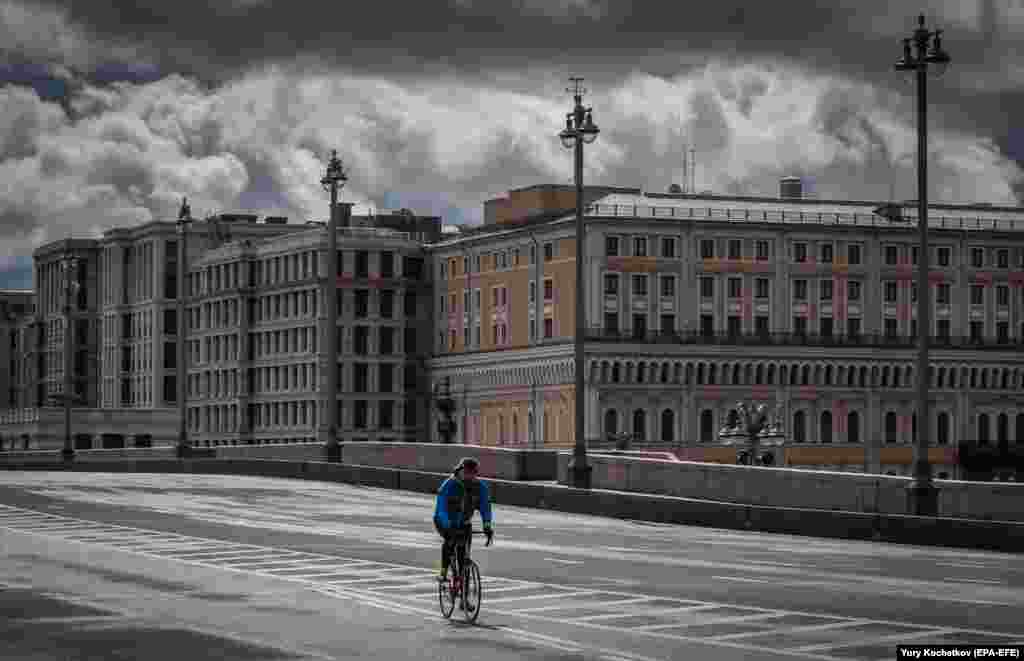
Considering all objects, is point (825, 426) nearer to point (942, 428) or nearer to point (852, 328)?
point (852, 328)

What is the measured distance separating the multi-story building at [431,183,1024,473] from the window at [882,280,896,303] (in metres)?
0.26

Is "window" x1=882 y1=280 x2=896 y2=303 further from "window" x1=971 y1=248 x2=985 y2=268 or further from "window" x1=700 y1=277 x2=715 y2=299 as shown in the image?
"window" x1=700 y1=277 x2=715 y2=299

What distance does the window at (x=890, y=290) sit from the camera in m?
170

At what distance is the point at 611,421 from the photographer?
524 ft

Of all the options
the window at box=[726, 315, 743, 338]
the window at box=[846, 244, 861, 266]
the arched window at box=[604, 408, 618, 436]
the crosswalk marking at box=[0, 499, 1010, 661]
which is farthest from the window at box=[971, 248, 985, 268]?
the crosswalk marking at box=[0, 499, 1010, 661]

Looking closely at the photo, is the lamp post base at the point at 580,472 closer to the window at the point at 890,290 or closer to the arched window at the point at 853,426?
the arched window at the point at 853,426

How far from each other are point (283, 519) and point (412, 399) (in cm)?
13125

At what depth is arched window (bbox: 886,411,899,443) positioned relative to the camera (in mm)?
168125

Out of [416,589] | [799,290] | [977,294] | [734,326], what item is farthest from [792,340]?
[416,589]

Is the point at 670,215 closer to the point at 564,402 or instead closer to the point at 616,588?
the point at 564,402

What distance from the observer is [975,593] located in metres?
31.2

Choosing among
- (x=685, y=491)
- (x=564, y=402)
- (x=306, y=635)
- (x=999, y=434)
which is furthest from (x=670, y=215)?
(x=306, y=635)

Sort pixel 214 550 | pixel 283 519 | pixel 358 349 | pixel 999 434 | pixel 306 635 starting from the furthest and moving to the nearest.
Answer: pixel 358 349, pixel 999 434, pixel 283 519, pixel 214 550, pixel 306 635

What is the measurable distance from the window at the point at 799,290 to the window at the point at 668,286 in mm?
9378
